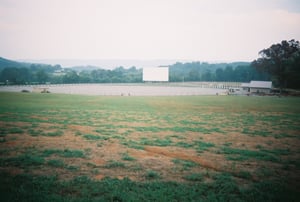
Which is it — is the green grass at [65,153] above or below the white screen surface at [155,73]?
below

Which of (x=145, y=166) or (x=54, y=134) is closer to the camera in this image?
(x=145, y=166)

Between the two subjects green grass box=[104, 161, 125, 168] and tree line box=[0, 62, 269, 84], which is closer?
green grass box=[104, 161, 125, 168]

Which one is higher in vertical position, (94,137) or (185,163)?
(94,137)

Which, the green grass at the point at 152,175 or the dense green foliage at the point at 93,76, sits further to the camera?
the dense green foliage at the point at 93,76

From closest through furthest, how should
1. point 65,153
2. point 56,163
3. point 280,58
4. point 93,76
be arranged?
1. point 56,163
2. point 65,153
3. point 280,58
4. point 93,76

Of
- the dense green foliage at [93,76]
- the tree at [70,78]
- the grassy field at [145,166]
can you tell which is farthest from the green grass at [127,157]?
the tree at [70,78]

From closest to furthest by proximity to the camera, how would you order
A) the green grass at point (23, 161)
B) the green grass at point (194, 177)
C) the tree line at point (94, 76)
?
the green grass at point (194, 177)
the green grass at point (23, 161)
the tree line at point (94, 76)

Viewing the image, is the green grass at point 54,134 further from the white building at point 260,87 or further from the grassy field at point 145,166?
the white building at point 260,87

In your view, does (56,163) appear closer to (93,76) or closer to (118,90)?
(118,90)

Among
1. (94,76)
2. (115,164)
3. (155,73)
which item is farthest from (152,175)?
(94,76)

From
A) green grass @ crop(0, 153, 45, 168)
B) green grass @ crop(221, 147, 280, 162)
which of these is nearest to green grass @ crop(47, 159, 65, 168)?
green grass @ crop(0, 153, 45, 168)

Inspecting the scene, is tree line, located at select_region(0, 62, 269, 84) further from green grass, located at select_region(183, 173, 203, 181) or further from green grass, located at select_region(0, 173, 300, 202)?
green grass, located at select_region(183, 173, 203, 181)

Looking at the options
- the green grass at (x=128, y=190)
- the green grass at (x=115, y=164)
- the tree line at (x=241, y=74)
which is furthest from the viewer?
the tree line at (x=241, y=74)

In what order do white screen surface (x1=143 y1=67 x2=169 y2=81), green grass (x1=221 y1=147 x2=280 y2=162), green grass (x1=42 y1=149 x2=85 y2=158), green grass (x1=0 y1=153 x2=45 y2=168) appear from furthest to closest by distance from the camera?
white screen surface (x1=143 y1=67 x2=169 y2=81) < green grass (x1=221 y1=147 x2=280 y2=162) < green grass (x1=42 y1=149 x2=85 y2=158) < green grass (x1=0 y1=153 x2=45 y2=168)
